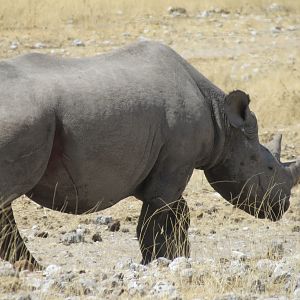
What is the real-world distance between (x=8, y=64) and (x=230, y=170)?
2823 millimetres

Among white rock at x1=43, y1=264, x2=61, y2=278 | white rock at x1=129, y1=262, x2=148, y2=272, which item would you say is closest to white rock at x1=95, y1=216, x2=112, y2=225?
white rock at x1=129, y1=262, x2=148, y2=272

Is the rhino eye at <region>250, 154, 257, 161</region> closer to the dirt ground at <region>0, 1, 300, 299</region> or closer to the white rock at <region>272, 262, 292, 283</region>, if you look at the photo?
the dirt ground at <region>0, 1, 300, 299</region>

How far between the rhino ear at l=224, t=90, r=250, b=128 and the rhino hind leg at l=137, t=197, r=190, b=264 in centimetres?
98

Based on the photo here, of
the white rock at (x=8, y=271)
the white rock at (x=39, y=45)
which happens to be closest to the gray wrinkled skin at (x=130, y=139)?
the white rock at (x=8, y=271)

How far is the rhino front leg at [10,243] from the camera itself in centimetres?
956

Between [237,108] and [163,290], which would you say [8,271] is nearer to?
[163,290]

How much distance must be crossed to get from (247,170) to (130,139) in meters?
1.96

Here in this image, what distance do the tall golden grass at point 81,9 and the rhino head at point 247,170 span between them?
15.0m

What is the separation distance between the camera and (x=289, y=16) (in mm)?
29250

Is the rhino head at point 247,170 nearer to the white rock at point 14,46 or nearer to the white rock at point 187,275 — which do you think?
the white rock at point 187,275

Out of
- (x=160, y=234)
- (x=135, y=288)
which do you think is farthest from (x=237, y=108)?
(x=135, y=288)

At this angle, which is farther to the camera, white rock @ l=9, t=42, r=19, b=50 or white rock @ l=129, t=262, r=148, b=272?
white rock @ l=9, t=42, r=19, b=50

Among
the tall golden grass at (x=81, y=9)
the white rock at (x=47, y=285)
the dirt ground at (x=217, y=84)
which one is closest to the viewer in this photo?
the white rock at (x=47, y=285)

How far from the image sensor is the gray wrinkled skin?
8.87 m
